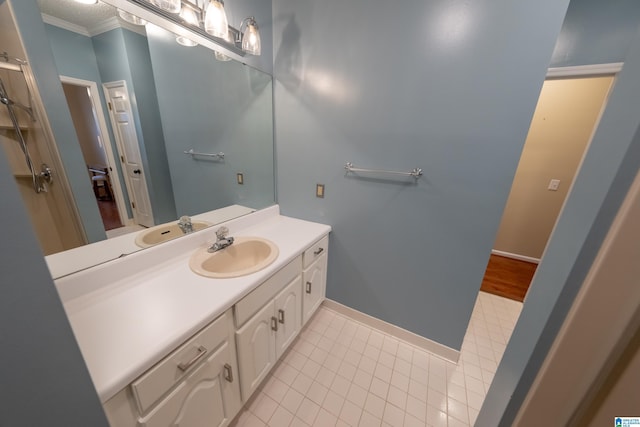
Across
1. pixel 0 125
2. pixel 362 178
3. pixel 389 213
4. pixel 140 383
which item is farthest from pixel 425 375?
pixel 0 125

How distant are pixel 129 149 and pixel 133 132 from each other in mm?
85

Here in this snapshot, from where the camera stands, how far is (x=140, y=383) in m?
0.63

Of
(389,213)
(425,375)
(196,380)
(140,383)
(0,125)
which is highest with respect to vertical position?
(0,125)

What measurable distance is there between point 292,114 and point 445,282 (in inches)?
62.1

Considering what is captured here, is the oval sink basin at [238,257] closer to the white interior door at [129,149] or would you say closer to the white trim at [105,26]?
the white interior door at [129,149]

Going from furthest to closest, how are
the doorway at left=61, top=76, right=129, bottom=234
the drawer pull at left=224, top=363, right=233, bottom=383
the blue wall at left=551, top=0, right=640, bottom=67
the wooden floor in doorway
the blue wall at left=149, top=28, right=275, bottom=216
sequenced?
the wooden floor in doorway, the blue wall at left=551, top=0, right=640, bottom=67, the blue wall at left=149, top=28, right=275, bottom=216, the drawer pull at left=224, top=363, right=233, bottom=383, the doorway at left=61, top=76, right=129, bottom=234

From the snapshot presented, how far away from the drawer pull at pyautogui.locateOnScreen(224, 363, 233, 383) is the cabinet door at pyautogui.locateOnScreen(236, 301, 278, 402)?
5cm

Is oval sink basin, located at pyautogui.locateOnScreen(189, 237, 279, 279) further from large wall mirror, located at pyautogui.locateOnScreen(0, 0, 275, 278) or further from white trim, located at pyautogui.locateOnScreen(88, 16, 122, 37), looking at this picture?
white trim, located at pyautogui.locateOnScreen(88, 16, 122, 37)

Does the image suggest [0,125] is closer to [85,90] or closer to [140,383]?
[85,90]

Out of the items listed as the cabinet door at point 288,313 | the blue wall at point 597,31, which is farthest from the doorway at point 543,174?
the cabinet door at point 288,313

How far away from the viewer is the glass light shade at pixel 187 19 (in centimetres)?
108

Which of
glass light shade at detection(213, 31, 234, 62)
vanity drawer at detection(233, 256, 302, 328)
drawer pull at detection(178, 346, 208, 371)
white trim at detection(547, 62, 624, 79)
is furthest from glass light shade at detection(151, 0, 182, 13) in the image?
white trim at detection(547, 62, 624, 79)

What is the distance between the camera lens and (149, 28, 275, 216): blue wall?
3.87ft

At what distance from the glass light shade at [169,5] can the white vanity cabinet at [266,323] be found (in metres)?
1.33
